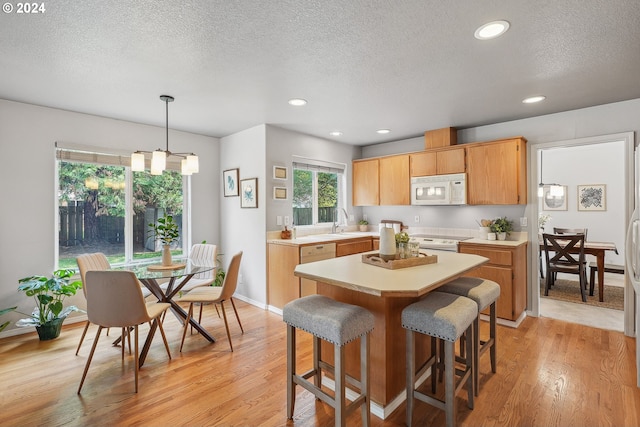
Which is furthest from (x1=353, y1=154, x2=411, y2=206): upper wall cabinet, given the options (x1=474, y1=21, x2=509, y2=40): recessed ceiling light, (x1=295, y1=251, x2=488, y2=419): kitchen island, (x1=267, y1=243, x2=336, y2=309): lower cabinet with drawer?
(x1=474, y1=21, x2=509, y2=40): recessed ceiling light

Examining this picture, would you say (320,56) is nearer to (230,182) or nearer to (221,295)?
(221,295)

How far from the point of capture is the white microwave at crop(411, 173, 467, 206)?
4.04m

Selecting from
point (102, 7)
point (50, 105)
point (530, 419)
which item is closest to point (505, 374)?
point (530, 419)

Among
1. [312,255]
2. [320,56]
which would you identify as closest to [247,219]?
[312,255]

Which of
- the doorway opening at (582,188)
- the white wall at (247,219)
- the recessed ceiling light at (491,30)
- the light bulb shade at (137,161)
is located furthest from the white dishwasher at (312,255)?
the doorway opening at (582,188)

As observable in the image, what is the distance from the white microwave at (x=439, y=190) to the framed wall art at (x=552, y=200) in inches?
134

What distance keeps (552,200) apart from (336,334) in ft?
21.6

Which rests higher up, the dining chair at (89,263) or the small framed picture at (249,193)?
the small framed picture at (249,193)

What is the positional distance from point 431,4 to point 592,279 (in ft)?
16.0

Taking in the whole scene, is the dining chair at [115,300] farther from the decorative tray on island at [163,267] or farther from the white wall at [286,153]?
the white wall at [286,153]

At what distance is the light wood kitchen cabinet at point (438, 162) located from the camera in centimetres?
407

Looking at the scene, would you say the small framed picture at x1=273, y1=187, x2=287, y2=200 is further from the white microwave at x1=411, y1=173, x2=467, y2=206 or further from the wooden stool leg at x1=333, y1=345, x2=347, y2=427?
the wooden stool leg at x1=333, y1=345, x2=347, y2=427

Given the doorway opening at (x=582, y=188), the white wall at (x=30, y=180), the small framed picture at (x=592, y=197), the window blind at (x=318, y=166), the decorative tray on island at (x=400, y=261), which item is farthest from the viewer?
the small framed picture at (x=592, y=197)

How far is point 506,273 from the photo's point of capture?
3428 millimetres
